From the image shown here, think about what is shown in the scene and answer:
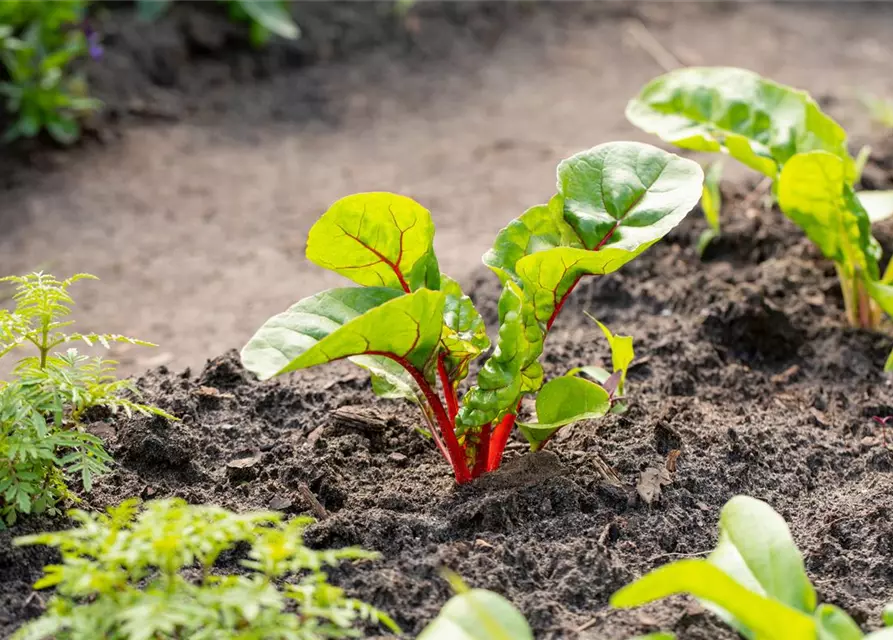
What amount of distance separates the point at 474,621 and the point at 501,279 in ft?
2.43

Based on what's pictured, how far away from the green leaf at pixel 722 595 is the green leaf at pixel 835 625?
3.2 inches

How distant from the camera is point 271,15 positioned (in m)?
5.25

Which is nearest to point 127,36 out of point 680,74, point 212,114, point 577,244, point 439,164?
point 212,114

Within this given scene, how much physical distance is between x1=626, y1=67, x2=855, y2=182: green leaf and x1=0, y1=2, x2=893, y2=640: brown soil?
1.43 feet

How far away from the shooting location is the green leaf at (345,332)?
178cm

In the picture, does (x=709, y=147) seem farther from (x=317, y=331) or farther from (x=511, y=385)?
(x=317, y=331)

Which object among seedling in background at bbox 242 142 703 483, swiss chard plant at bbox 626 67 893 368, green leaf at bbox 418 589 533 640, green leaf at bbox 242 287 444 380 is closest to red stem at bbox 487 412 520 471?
seedling in background at bbox 242 142 703 483

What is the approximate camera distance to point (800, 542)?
2125 mm

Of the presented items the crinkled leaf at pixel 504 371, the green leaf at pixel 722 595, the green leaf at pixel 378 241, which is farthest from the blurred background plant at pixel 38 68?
the green leaf at pixel 722 595

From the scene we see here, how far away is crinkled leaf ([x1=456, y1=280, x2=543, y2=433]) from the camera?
2014 mm

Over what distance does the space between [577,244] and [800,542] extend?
753mm

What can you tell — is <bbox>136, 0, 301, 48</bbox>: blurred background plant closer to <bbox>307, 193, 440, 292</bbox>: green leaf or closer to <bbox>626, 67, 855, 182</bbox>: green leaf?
<bbox>626, 67, 855, 182</bbox>: green leaf

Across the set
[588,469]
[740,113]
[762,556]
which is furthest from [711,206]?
[762,556]

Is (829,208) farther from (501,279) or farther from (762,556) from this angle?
(762,556)
